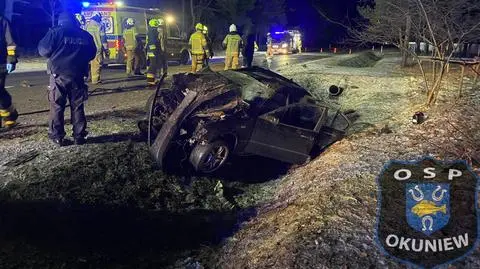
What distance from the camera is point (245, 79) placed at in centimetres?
578

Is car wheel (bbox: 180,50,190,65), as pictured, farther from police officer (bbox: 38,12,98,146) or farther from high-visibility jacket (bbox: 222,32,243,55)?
police officer (bbox: 38,12,98,146)

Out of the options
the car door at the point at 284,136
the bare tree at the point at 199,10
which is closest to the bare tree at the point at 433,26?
the car door at the point at 284,136

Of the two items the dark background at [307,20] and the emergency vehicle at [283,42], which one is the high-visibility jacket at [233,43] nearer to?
the dark background at [307,20]

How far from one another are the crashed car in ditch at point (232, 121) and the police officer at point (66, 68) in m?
0.94

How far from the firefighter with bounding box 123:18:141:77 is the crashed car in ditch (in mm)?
6741

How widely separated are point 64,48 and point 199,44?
5292 mm

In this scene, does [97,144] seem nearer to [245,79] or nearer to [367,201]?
[245,79]

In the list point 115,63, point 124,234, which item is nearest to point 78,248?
point 124,234

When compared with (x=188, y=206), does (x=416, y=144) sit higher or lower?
higher

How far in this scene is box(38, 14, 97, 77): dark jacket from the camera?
5.24 m

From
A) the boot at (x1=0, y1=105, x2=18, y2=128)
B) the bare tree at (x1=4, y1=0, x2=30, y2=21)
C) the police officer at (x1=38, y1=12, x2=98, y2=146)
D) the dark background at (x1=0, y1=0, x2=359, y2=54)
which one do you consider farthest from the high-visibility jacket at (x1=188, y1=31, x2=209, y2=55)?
the dark background at (x1=0, y1=0, x2=359, y2=54)

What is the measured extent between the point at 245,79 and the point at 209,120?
1099mm

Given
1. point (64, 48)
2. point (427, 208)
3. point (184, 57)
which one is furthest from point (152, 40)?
point (427, 208)

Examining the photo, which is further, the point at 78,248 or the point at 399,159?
the point at 399,159
